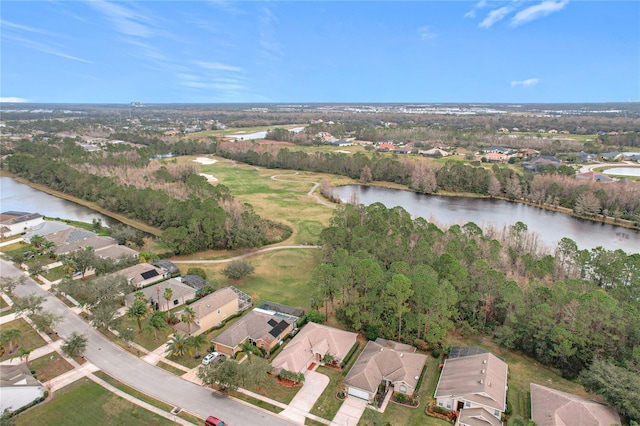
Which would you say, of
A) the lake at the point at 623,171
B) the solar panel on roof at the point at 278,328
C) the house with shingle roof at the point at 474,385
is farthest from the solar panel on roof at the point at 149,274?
the lake at the point at 623,171

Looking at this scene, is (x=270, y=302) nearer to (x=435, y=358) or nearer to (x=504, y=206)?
(x=435, y=358)

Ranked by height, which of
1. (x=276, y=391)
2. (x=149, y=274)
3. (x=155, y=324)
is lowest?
(x=276, y=391)

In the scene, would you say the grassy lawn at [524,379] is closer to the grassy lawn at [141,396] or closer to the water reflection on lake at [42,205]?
the grassy lawn at [141,396]

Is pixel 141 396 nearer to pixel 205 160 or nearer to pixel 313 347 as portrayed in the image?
pixel 313 347

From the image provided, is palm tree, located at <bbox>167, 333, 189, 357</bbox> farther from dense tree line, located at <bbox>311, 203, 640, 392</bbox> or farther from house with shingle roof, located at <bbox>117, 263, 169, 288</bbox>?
house with shingle roof, located at <bbox>117, 263, 169, 288</bbox>

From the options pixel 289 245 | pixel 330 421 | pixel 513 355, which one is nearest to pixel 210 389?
pixel 330 421

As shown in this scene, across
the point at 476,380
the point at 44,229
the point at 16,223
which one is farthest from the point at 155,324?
the point at 16,223
